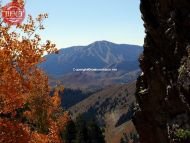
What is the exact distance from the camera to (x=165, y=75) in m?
31.8

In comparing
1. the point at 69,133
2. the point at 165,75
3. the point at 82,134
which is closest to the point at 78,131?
the point at 82,134

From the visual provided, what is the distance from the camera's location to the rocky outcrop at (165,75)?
28.0 meters

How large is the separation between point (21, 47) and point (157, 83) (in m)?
15.2

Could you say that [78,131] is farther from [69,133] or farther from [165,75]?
[165,75]

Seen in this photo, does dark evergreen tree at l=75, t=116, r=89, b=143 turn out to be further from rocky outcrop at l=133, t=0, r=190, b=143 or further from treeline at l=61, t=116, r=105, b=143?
rocky outcrop at l=133, t=0, r=190, b=143

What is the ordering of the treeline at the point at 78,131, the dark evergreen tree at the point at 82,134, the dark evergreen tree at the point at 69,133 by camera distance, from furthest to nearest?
1. the dark evergreen tree at the point at 69,133
2. the treeline at the point at 78,131
3. the dark evergreen tree at the point at 82,134

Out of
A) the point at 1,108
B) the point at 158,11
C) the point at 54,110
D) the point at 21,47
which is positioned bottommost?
the point at 54,110

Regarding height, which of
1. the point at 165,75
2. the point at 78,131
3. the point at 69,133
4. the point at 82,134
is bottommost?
the point at 69,133

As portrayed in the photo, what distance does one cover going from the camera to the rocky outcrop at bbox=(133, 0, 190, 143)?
92.0ft

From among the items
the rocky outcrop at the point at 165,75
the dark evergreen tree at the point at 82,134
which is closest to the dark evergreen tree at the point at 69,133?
the dark evergreen tree at the point at 82,134

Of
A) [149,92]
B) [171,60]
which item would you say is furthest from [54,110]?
[171,60]

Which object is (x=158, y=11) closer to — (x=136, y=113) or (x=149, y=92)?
(x=149, y=92)

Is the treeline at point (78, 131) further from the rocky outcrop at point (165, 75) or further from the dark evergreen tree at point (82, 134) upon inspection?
the rocky outcrop at point (165, 75)

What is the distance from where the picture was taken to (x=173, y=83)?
1182 inches
